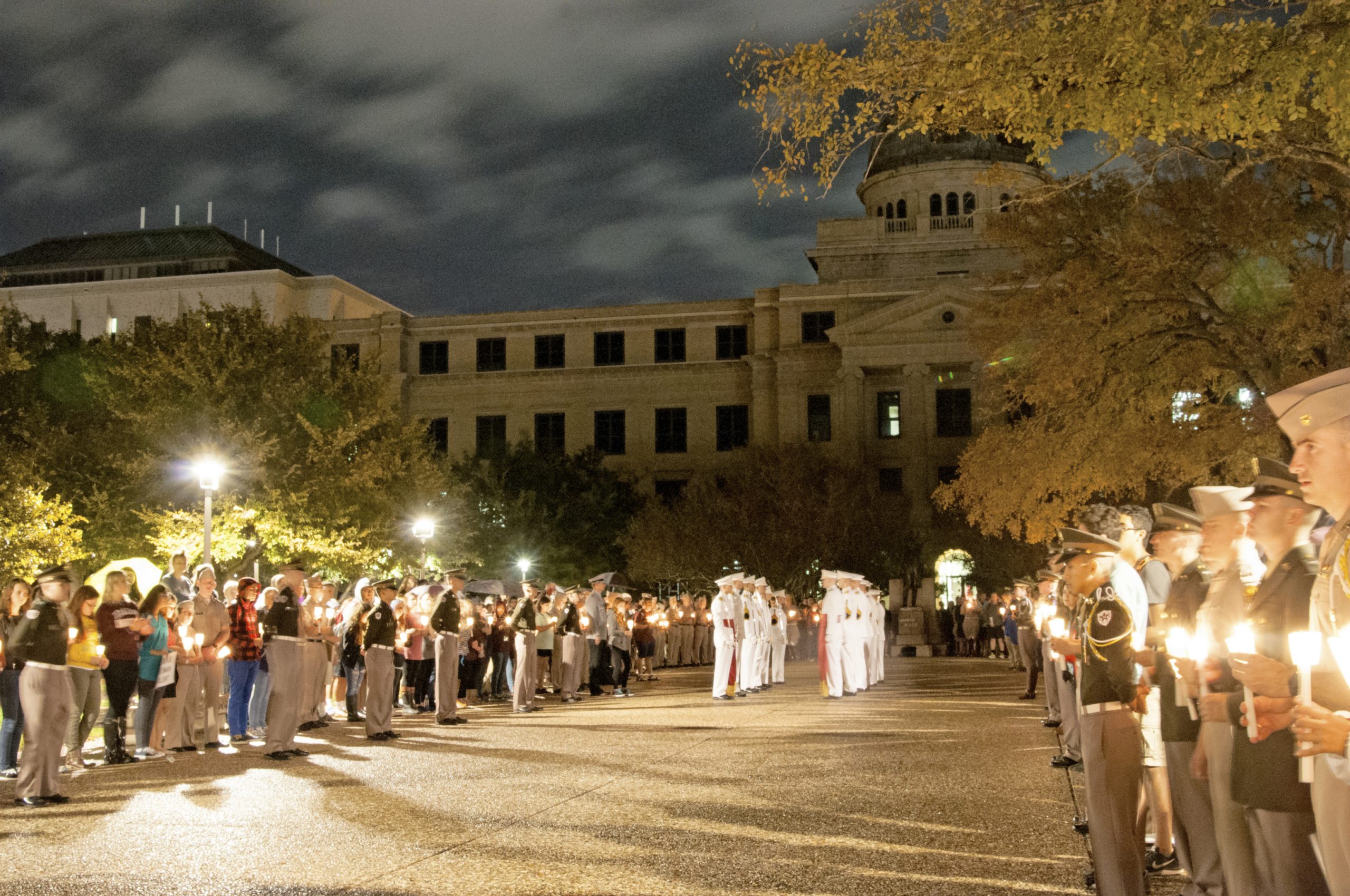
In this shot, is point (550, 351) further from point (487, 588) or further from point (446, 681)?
point (446, 681)

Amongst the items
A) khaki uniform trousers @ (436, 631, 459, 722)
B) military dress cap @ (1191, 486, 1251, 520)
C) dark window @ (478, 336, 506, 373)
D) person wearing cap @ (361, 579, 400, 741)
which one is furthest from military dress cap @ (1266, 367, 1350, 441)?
dark window @ (478, 336, 506, 373)

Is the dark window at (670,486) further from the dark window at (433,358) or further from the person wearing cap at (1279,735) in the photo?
the person wearing cap at (1279,735)

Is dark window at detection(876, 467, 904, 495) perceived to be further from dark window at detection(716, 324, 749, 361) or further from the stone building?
dark window at detection(716, 324, 749, 361)

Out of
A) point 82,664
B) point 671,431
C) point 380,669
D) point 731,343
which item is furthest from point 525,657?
point 671,431

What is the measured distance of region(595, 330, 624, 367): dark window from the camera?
260 ft

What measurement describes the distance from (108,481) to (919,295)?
41017 mm

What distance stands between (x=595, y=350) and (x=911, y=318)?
747 inches

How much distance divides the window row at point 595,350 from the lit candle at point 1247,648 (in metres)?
72.2

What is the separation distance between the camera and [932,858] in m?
8.16

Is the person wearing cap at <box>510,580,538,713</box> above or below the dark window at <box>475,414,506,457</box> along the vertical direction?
below

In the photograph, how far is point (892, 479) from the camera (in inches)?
2847

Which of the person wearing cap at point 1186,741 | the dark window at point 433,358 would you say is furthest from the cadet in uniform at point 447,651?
the dark window at point 433,358

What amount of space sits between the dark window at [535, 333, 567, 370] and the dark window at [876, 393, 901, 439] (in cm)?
1837

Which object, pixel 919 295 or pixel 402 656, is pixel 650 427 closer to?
pixel 919 295
